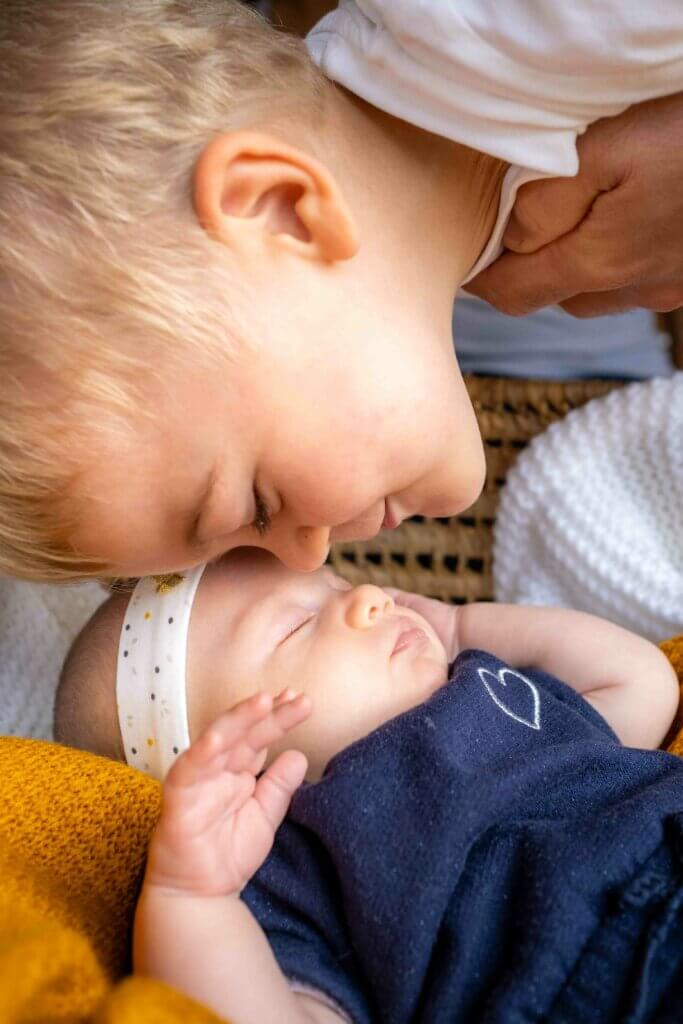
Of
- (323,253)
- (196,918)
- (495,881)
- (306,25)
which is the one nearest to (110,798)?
(196,918)

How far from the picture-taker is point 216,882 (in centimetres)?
61

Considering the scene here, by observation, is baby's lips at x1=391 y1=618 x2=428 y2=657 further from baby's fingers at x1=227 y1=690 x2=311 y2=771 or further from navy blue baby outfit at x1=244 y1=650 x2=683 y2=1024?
baby's fingers at x1=227 y1=690 x2=311 y2=771

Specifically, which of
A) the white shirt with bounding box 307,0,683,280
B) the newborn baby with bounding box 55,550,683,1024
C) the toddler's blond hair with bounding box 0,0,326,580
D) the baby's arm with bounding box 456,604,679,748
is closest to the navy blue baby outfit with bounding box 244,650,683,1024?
the newborn baby with bounding box 55,550,683,1024

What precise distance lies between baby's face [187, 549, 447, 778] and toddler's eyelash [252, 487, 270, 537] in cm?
9

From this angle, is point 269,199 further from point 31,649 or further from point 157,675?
point 31,649

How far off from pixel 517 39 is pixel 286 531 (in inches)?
13.8

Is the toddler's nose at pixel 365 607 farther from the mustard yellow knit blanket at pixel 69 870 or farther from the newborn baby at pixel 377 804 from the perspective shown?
the mustard yellow knit blanket at pixel 69 870

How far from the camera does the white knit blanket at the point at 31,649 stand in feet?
3.10

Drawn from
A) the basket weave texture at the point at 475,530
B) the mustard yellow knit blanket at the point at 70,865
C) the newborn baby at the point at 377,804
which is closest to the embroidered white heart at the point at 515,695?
the newborn baby at the point at 377,804

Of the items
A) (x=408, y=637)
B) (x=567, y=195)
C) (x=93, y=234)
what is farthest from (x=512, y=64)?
(x=408, y=637)

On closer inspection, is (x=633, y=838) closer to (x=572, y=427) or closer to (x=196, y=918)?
(x=196, y=918)

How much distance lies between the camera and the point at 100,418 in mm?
610

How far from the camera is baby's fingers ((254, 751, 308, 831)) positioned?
2.13 feet

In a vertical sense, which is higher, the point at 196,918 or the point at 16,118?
the point at 16,118
